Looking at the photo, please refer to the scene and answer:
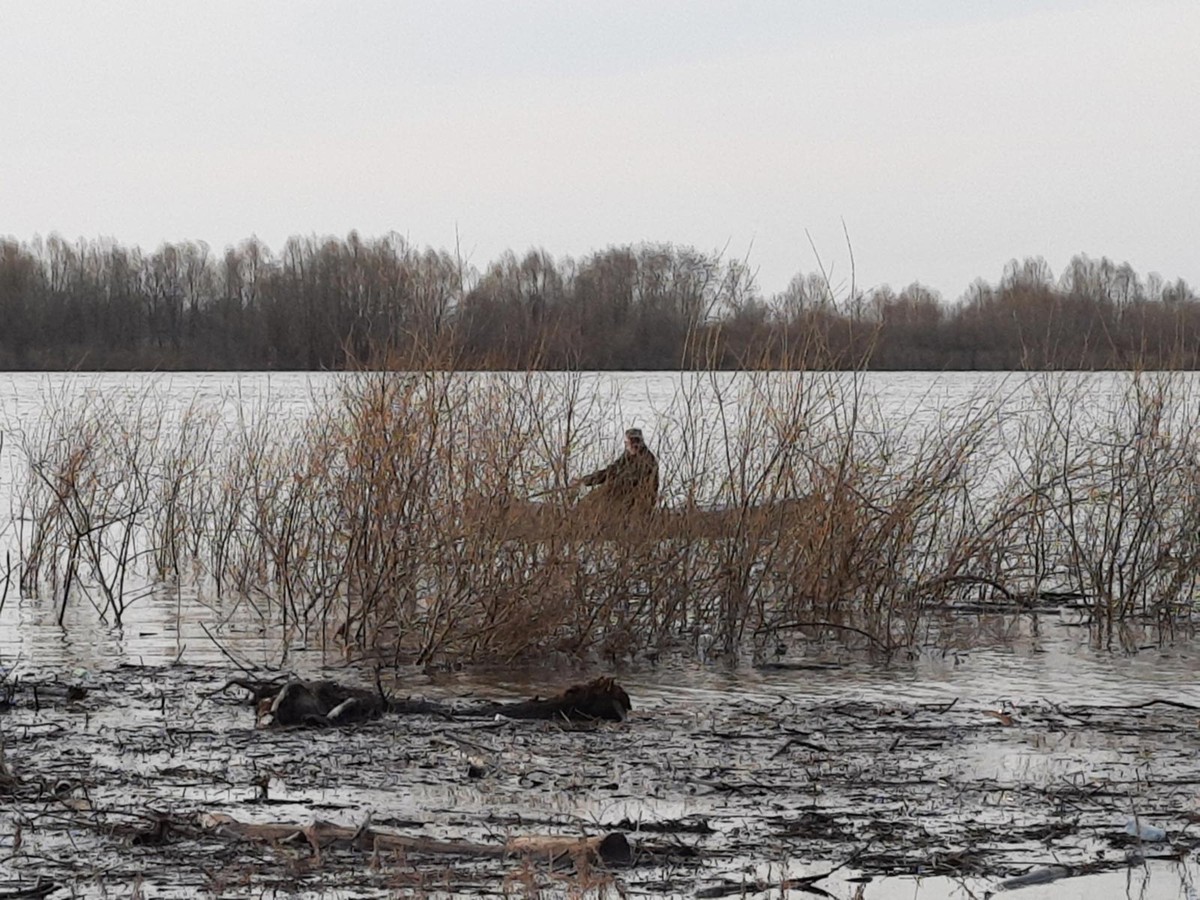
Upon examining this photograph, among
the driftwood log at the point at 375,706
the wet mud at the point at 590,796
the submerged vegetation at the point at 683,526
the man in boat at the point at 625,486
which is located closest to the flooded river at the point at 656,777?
the wet mud at the point at 590,796

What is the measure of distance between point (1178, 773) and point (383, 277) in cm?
686

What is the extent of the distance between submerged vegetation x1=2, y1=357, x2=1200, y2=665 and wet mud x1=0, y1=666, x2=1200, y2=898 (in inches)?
46.7

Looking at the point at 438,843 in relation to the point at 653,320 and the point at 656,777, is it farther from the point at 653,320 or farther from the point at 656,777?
the point at 653,320

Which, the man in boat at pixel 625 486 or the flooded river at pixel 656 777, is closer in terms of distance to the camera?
the flooded river at pixel 656 777

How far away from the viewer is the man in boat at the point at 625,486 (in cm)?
1004

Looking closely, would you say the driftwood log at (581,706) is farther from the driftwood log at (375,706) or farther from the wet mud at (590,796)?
the wet mud at (590,796)

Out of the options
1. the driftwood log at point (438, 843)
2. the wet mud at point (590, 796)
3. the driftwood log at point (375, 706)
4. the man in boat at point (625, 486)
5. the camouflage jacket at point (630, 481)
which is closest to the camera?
the wet mud at point (590, 796)

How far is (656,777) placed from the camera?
6.68 m

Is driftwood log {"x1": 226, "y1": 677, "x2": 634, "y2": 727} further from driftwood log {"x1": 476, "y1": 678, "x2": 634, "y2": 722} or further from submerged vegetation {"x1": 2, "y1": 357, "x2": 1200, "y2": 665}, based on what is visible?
submerged vegetation {"x1": 2, "y1": 357, "x2": 1200, "y2": 665}

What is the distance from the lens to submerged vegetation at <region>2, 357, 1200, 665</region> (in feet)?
31.7

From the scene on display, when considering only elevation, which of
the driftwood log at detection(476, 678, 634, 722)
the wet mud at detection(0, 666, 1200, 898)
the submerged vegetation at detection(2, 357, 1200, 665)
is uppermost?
the submerged vegetation at detection(2, 357, 1200, 665)

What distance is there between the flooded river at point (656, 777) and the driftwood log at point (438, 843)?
0.06 m

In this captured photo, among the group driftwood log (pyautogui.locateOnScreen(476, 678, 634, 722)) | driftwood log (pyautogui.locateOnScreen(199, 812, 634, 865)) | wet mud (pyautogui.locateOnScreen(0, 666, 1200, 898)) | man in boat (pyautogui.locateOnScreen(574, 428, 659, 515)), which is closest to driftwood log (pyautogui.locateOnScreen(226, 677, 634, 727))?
driftwood log (pyautogui.locateOnScreen(476, 678, 634, 722))

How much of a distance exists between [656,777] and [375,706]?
2.00 m
